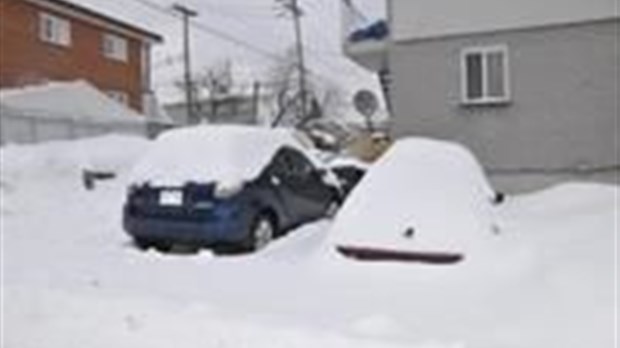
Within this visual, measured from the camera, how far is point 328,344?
8.06 m

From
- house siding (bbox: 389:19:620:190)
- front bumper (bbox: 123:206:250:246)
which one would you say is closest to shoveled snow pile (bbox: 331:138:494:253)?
front bumper (bbox: 123:206:250:246)

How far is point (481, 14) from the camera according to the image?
2017cm

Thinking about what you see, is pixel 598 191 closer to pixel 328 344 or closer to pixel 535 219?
pixel 535 219

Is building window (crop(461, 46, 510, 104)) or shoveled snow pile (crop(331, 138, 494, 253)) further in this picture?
building window (crop(461, 46, 510, 104))

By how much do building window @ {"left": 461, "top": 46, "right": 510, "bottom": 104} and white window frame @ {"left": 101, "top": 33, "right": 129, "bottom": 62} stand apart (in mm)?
29011

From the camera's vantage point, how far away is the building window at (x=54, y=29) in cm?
4266

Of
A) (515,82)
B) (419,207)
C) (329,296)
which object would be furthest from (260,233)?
(515,82)

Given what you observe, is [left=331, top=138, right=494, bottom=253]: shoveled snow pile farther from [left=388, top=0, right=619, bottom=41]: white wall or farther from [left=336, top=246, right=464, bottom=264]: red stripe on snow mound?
[left=388, top=0, right=619, bottom=41]: white wall

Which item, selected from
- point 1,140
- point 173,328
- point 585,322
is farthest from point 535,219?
point 1,140

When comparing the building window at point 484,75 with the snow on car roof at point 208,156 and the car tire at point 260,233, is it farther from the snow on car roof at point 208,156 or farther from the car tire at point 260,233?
the car tire at point 260,233

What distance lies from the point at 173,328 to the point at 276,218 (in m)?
6.34

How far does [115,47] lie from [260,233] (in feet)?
114

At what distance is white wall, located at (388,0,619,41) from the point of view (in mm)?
19203

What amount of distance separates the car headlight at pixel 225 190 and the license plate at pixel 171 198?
482mm
